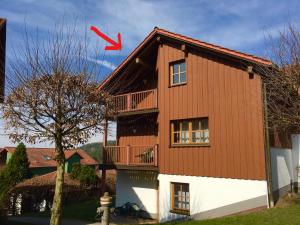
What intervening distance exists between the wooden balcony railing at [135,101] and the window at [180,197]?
4.77m

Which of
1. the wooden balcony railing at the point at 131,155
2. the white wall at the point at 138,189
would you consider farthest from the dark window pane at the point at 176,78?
the white wall at the point at 138,189

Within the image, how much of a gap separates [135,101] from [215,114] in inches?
242

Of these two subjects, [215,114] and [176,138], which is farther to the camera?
[176,138]

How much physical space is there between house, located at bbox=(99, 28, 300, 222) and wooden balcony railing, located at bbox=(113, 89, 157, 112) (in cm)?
6

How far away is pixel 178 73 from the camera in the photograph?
1741 cm

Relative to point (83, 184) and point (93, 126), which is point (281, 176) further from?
point (83, 184)

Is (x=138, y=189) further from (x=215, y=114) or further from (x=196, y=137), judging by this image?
(x=215, y=114)

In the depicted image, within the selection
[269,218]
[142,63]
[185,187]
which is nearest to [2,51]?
[142,63]

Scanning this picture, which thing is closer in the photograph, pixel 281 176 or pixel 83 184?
pixel 281 176

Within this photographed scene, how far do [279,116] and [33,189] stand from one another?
1834 cm

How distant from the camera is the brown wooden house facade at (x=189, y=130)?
45.9 feet

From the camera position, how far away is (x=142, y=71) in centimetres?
1995

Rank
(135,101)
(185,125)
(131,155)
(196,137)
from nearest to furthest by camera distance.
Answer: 1. (196,137)
2. (185,125)
3. (131,155)
4. (135,101)

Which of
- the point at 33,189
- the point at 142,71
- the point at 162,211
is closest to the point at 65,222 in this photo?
the point at 162,211
